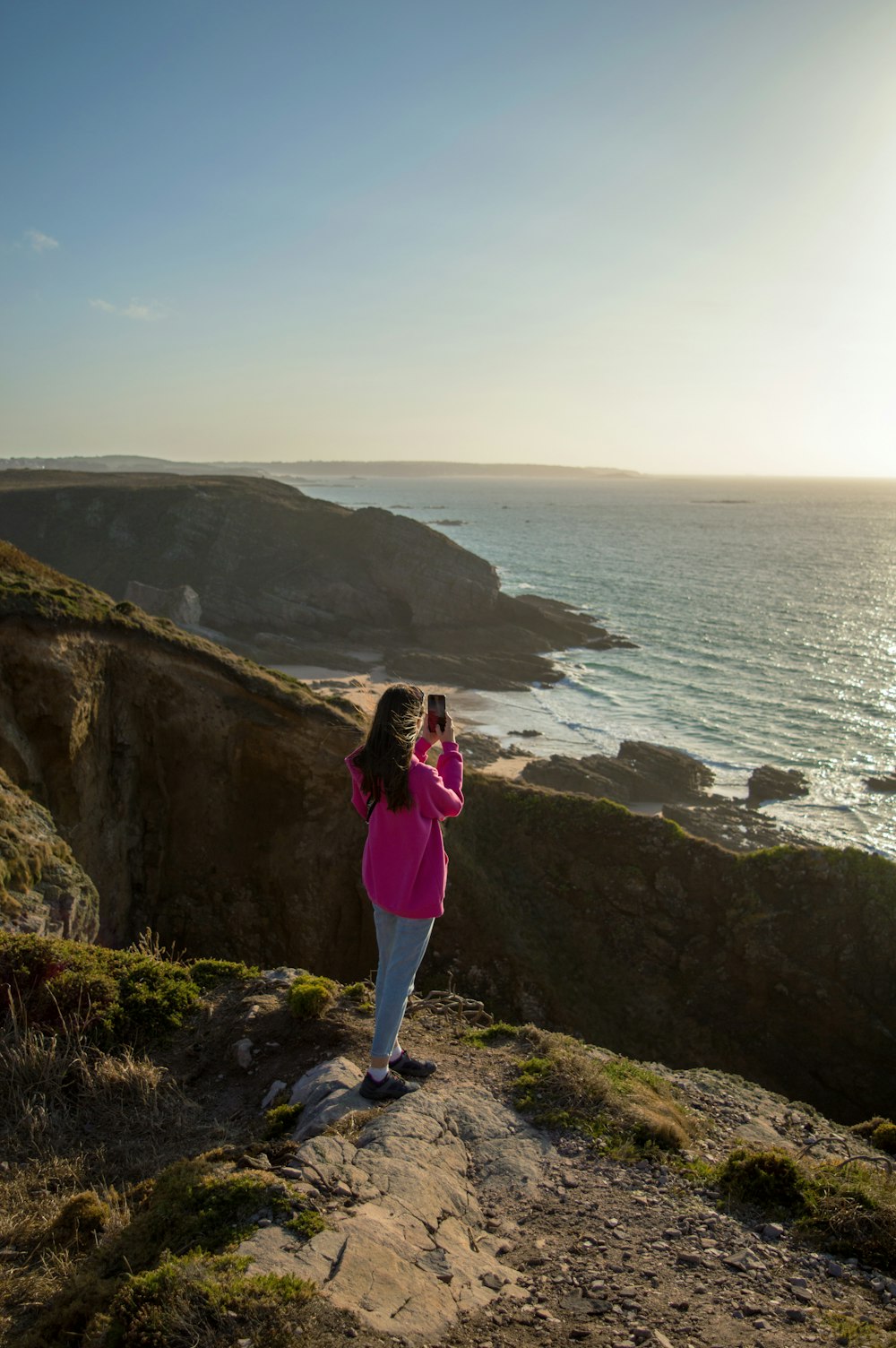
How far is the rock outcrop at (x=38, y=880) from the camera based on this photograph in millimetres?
10438

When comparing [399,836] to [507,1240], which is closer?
[507,1240]

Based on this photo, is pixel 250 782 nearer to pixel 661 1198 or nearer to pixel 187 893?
pixel 187 893

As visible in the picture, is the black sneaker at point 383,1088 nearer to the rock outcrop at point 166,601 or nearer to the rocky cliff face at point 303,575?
the rocky cliff face at point 303,575

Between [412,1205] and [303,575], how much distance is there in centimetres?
6309

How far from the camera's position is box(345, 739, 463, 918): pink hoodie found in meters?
5.50

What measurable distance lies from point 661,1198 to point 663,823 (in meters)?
14.0

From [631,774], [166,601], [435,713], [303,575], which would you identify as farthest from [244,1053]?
[303,575]

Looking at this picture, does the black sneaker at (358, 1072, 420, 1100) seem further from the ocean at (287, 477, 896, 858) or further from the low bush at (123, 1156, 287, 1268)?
the ocean at (287, 477, 896, 858)

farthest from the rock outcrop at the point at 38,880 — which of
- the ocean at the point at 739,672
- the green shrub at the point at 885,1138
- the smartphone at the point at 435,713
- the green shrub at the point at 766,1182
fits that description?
the ocean at the point at 739,672

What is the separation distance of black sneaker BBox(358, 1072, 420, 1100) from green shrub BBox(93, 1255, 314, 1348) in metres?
2.20

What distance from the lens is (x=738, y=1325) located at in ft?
14.0

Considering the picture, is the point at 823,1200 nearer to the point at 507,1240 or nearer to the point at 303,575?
the point at 507,1240

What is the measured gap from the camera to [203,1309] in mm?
3543

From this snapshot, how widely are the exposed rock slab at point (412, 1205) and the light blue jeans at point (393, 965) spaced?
0.52 m
